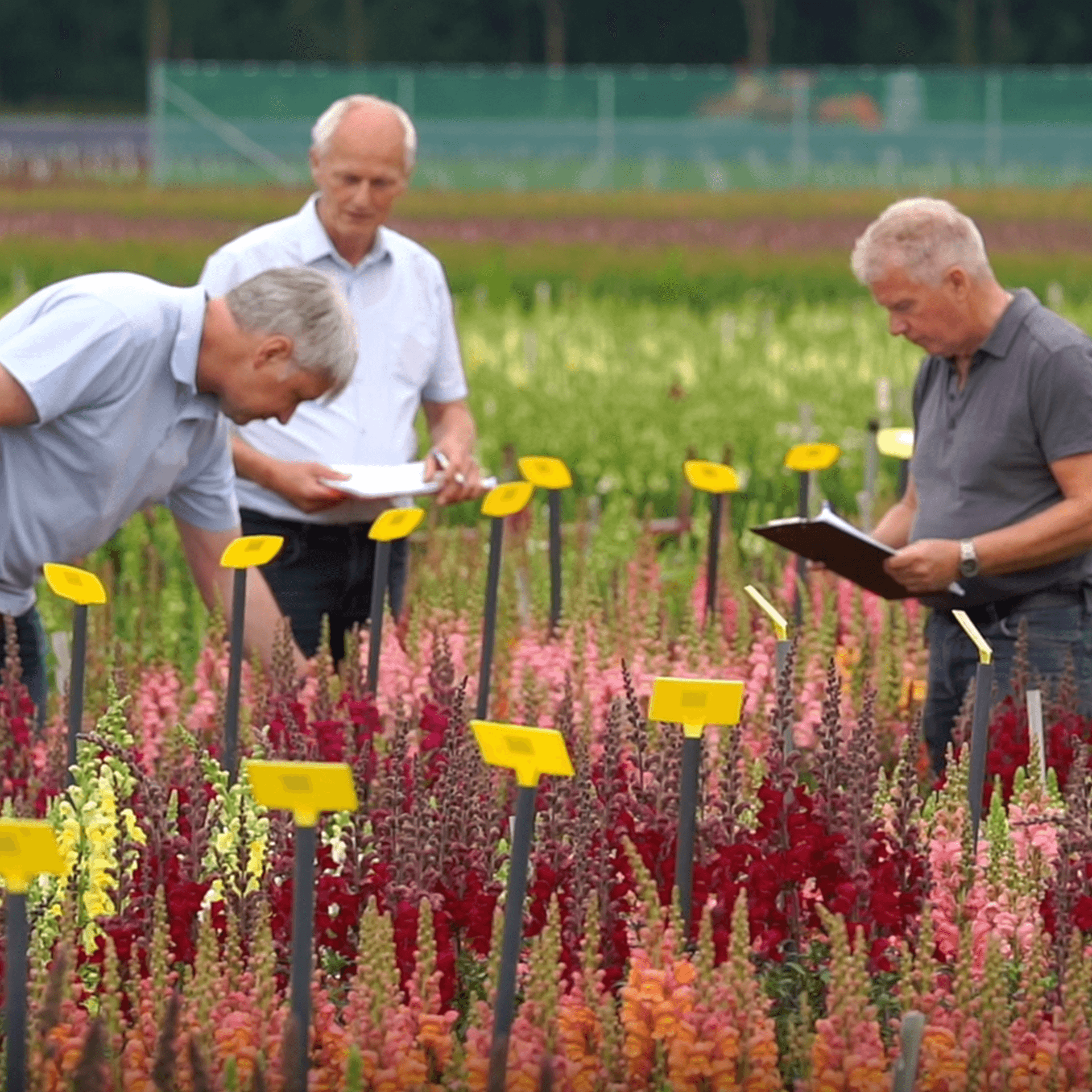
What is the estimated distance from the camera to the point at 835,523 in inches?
152

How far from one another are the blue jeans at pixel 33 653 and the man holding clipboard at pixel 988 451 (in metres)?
1.55

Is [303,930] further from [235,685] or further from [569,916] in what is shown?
[235,685]

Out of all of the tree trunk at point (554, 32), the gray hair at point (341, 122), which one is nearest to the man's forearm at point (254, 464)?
the gray hair at point (341, 122)

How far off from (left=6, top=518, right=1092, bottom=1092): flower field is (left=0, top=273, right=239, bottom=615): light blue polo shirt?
1.09 feet

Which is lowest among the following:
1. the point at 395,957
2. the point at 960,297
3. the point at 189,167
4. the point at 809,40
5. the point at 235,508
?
the point at 395,957

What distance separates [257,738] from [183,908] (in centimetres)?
49

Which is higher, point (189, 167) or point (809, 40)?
point (809, 40)

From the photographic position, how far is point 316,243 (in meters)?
4.67

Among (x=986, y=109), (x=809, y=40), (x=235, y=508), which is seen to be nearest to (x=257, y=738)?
(x=235, y=508)

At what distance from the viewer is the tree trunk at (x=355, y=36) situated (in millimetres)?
50906

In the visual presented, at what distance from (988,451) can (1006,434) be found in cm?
5

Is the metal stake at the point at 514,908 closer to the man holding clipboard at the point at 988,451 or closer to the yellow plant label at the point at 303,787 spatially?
the yellow plant label at the point at 303,787

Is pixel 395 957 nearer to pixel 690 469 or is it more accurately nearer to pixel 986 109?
pixel 690 469

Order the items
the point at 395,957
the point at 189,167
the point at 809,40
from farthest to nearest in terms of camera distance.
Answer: the point at 809,40
the point at 189,167
the point at 395,957
